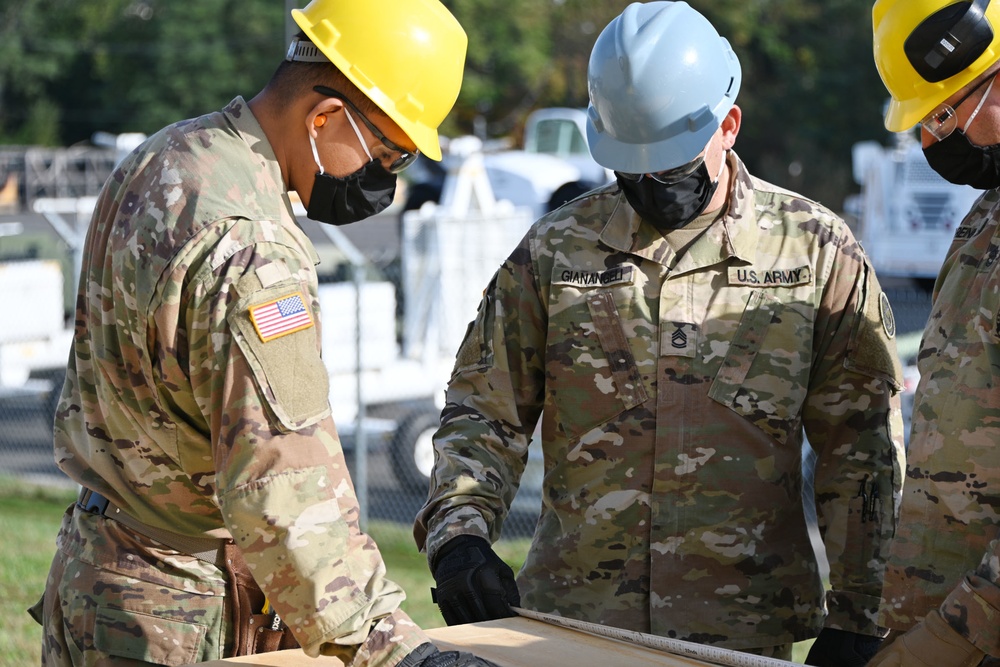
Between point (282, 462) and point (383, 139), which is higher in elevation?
point (383, 139)

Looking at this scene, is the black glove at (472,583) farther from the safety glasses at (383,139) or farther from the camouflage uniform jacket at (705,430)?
the safety glasses at (383,139)

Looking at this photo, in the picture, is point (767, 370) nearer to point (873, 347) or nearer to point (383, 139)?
point (873, 347)

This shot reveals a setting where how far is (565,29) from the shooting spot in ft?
148

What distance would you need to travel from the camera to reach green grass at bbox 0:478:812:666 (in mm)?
5781

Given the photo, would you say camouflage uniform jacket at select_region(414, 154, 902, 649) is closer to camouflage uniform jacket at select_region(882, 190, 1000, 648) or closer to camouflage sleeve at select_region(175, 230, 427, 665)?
camouflage uniform jacket at select_region(882, 190, 1000, 648)

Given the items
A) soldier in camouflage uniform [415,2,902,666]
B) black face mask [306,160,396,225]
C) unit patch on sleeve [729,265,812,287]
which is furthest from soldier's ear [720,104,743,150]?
black face mask [306,160,396,225]

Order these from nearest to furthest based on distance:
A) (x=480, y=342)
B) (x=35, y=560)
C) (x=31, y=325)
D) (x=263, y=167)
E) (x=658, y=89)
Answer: (x=263, y=167) < (x=658, y=89) < (x=480, y=342) < (x=35, y=560) < (x=31, y=325)

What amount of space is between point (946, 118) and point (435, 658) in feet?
5.58

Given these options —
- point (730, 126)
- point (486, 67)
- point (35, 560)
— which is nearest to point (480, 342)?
point (730, 126)

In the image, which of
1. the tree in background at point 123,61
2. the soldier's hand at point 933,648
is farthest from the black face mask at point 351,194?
the tree in background at point 123,61

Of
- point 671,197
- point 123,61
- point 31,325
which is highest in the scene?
point 123,61

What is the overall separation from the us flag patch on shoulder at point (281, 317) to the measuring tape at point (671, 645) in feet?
3.31

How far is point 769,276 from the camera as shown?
3.14 m

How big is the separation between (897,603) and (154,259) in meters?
1.79
